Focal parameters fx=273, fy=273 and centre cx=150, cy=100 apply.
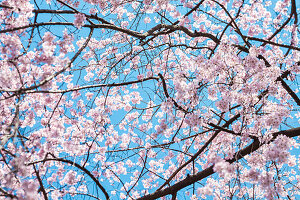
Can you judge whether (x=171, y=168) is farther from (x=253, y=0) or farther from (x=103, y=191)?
(x=253, y=0)

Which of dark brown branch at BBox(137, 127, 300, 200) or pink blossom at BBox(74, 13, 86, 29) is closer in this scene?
pink blossom at BBox(74, 13, 86, 29)

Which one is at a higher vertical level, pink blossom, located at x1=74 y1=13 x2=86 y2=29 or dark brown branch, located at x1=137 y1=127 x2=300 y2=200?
pink blossom, located at x1=74 y1=13 x2=86 y2=29

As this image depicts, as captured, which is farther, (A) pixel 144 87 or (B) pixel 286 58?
(B) pixel 286 58

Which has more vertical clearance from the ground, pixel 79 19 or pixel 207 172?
pixel 79 19

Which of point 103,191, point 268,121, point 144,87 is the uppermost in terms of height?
point 144,87

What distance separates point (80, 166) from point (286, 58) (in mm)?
4431

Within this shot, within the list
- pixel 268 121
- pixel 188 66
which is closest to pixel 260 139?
pixel 268 121

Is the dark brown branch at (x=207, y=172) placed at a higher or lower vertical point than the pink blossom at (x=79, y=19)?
lower

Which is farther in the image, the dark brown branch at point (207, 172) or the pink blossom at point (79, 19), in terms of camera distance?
the dark brown branch at point (207, 172)

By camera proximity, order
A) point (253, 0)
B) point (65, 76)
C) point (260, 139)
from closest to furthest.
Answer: point (260, 139) → point (65, 76) → point (253, 0)

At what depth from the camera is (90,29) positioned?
3723mm

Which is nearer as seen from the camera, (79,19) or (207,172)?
(79,19)

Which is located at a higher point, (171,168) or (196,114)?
(171,168)

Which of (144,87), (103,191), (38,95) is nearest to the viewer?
(103,191)
